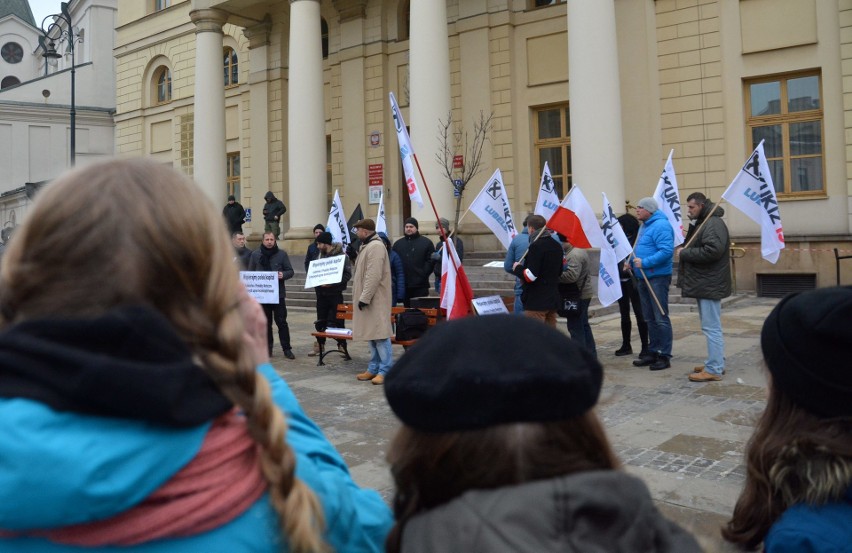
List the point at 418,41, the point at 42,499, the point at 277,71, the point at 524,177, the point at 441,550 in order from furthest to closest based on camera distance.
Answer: the point at 277,71
the point at 524,177
the point at 418,41
the point at 441,550
the point at 42,499

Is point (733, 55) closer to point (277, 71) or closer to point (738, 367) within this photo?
point (738, 367)

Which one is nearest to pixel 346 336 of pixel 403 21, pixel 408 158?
pixel 408 158

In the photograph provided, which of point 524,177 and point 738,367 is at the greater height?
point 524,177

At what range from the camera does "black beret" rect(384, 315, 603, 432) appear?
1135 mm

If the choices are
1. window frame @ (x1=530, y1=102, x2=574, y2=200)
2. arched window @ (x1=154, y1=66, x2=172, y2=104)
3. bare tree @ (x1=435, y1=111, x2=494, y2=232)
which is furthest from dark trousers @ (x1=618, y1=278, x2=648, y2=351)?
arched window @ (x1=154, y1=66, x2=172, y2=104)

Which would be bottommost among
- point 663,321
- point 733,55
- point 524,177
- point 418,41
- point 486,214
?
point 663,321

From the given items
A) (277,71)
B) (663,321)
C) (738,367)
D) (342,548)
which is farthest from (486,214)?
(277,71)

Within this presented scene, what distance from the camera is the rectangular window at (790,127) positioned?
1622 cm

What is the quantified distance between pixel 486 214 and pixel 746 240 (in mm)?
8426

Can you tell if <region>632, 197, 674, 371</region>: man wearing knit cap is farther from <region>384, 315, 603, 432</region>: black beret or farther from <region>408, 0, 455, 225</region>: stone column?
<region>408, 0, 455, 225</region>: stone column

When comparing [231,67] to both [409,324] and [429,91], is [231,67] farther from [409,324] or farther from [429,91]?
[409,324]

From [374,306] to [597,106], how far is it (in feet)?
32.0

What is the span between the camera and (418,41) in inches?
729

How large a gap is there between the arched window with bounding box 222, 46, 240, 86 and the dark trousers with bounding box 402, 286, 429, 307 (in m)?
19.8
